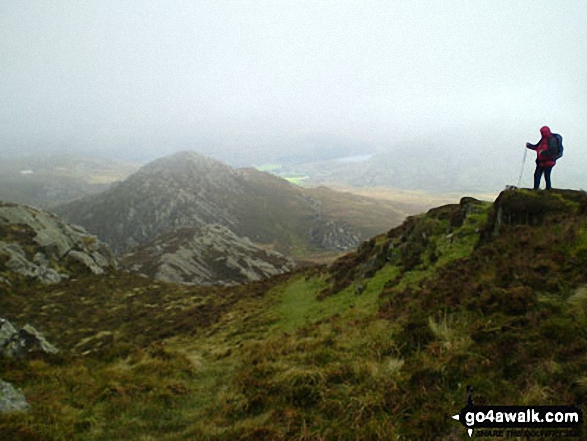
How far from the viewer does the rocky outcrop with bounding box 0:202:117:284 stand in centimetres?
4138

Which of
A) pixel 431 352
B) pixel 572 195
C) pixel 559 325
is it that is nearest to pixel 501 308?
pixel 559 325

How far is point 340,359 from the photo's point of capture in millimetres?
10602

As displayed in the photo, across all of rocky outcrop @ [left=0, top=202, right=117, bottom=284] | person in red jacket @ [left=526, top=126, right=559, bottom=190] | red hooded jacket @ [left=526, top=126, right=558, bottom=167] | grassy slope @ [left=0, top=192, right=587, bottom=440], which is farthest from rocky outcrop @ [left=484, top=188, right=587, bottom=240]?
rocky outcrop @ [left=0, top=202, right=117, bottom=284]

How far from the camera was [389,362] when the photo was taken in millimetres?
9055

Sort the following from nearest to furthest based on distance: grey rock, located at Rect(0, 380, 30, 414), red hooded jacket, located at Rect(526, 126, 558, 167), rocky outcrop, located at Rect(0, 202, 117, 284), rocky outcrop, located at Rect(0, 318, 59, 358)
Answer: grey rock, located at Rect(0, 380, 30, 414)
rocky outcrop, located at Rect(0, 318, 59, 358)
red hooded jacket, located at Rect(526, 126, 558, 167)
rocky outcrop, located at Rect(0, 202, 117, 284)

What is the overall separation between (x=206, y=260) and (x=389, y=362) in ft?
257

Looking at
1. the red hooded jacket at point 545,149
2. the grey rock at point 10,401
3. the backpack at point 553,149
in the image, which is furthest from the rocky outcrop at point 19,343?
the backpack at point 553,149

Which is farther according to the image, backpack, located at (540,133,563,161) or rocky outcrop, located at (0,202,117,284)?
rocky outcrop, located at (0,202,117,284)

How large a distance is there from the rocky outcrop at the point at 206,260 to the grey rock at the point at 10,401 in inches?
2266

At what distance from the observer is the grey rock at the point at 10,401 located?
29.2ft

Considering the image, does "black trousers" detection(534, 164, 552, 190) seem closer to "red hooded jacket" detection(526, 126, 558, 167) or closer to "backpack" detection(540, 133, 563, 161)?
"red hooded jacket" detection(526, 126, 558, 167)

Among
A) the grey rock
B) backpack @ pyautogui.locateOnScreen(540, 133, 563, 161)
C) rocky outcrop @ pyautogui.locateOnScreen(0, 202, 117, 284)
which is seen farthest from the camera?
rocky outcrop @ pyautogui.locateOnScreen(0, 202, 117, 284)

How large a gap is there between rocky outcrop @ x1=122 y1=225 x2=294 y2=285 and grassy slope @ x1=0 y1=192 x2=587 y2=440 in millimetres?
52398

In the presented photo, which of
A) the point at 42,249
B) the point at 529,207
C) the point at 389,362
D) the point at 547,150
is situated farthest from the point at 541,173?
the point at 42,249
